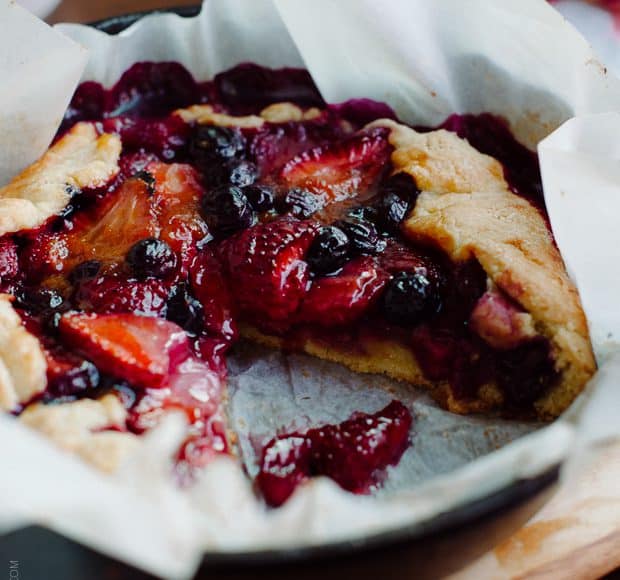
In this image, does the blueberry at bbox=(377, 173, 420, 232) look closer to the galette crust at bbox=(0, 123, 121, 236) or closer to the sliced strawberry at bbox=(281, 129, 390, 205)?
the sliced strawberry at bbox=(281, 129, 390, 205)

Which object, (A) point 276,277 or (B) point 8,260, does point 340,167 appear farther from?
(B) point 8,260

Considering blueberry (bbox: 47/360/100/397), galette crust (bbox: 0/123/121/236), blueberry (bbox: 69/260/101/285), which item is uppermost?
galette crust (bbox: 0/123/121/236)

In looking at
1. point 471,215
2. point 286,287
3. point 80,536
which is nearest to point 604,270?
point 471,215

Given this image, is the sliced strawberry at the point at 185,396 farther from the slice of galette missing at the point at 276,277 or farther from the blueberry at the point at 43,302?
the blueberry at the point at 43,302

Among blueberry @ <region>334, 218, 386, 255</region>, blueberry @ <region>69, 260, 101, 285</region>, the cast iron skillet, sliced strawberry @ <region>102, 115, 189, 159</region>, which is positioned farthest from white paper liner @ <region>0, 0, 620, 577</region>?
blueberry @ <region>69, 260, 101, 285</region>

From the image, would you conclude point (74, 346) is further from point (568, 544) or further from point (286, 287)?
point (568, 544)

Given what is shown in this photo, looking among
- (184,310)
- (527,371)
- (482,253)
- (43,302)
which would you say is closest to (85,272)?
(43,302)

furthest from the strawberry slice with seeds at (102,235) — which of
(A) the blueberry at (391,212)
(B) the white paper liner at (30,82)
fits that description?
(A) the blueberry at (391,212)
